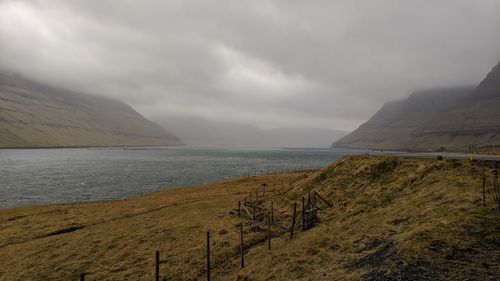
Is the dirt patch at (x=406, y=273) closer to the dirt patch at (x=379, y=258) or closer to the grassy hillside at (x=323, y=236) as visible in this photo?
the grassy hillside at (x=323, y=236)

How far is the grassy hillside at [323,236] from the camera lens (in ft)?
60.3

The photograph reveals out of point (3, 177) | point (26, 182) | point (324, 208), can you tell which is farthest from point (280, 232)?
point (3, 177)

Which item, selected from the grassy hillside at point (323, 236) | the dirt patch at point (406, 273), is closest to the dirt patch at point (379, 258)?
the grassy hillside at point (323, 236)

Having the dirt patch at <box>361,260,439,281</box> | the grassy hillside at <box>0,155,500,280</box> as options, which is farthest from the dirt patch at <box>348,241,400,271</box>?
the dirt patch at <box>361,260,439,281</box>

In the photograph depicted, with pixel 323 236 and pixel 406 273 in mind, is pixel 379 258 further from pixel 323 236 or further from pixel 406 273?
pixel 323 236

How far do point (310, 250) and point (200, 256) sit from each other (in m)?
9.75

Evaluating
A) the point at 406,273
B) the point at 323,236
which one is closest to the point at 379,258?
the point at 406,273

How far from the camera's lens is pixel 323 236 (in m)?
26.2

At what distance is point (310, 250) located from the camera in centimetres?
2381

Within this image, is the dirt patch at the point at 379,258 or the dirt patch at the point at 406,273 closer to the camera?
the dirt patch at the point at 406,273

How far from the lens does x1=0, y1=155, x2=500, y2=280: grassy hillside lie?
18.4m

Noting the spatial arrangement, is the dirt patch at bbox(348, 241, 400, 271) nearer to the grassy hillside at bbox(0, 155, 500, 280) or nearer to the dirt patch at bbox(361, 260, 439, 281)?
the grassy hillside at bbox(0, 155, 500, 280)

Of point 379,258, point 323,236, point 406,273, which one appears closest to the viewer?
point 406,273

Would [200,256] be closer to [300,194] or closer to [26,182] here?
[300,194]
